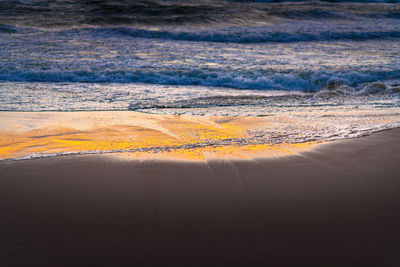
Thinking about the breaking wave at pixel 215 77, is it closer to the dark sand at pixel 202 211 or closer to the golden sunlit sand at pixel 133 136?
the golden sunlit sand at pixel 133 136

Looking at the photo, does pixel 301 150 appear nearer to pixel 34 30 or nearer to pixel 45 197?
pixel 45 197

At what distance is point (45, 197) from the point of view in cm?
208

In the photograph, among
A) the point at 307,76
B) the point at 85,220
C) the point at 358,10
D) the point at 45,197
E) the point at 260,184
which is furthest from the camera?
the point at 358,10

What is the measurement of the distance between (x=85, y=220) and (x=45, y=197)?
0.41 meters

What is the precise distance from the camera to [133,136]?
3393 millimetres

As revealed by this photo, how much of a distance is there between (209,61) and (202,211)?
8.14 metres

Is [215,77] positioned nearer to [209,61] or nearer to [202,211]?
[209,61]

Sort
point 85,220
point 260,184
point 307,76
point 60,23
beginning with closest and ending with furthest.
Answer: point 85,220 < point 260,184 < point 307,76 < point 60,23

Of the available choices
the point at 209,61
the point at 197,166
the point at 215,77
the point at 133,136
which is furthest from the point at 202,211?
the point at 209,61

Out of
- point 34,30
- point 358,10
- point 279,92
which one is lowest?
point 279,92

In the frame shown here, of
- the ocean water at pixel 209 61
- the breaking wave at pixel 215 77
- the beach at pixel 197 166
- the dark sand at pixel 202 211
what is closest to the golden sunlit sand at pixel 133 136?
the beach at pixel 197 166

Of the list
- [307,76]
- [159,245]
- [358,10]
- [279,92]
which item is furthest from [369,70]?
[358,10]

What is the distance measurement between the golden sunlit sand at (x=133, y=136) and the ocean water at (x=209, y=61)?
1.24 feet

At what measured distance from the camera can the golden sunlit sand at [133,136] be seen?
2910 mm
